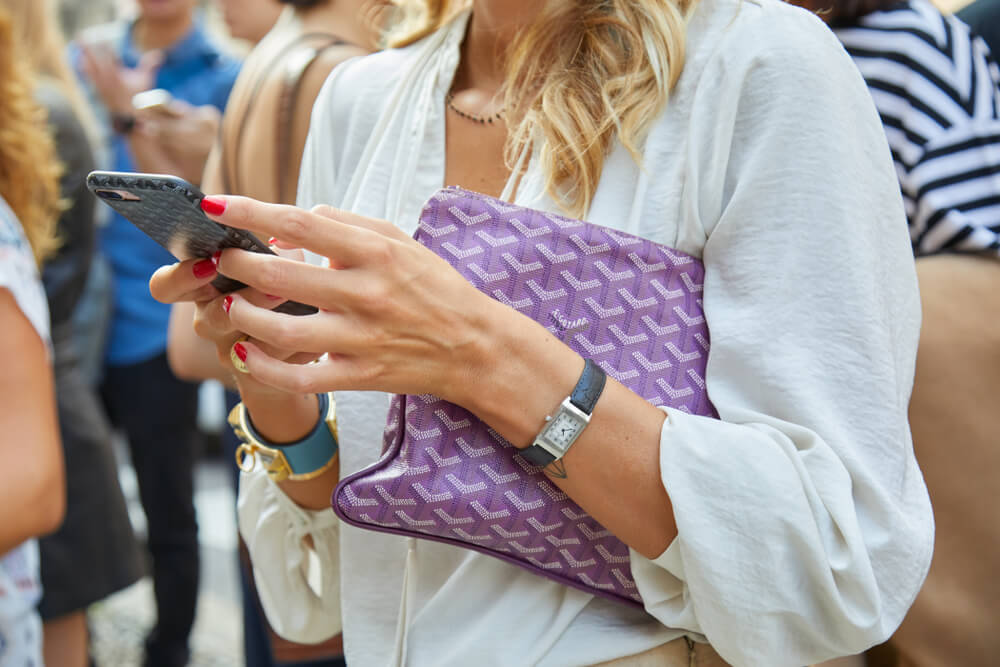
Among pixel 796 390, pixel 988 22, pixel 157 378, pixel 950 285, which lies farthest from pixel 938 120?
pixel 157 378

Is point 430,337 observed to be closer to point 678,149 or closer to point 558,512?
point 558,512

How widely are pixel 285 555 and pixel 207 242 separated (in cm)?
60

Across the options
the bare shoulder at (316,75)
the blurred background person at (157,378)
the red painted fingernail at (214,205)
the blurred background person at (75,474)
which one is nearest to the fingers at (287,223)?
the red painted fingernail at (214,205)

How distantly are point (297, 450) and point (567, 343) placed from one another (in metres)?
0.43

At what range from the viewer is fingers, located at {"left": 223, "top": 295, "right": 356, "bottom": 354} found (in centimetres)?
88

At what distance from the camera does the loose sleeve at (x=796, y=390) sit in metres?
0.98

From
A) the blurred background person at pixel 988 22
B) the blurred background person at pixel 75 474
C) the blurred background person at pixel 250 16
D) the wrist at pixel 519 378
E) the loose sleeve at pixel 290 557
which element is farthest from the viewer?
the blurred background person at pixel 250 16

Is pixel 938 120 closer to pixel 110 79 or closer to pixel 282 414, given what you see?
pixel 282 414

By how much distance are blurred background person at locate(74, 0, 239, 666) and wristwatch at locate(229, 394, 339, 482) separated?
234cm

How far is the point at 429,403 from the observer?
1023 millimetres

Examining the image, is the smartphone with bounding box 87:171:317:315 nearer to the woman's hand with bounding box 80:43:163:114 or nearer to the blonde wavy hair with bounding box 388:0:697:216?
the blonde wavy hair with bounding box 388:0:697:216

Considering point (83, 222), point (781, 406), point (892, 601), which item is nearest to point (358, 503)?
point (781, 406)

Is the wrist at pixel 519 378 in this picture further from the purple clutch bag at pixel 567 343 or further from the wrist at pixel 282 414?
the wrist at pixel 282 414

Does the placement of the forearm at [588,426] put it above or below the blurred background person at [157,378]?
above
